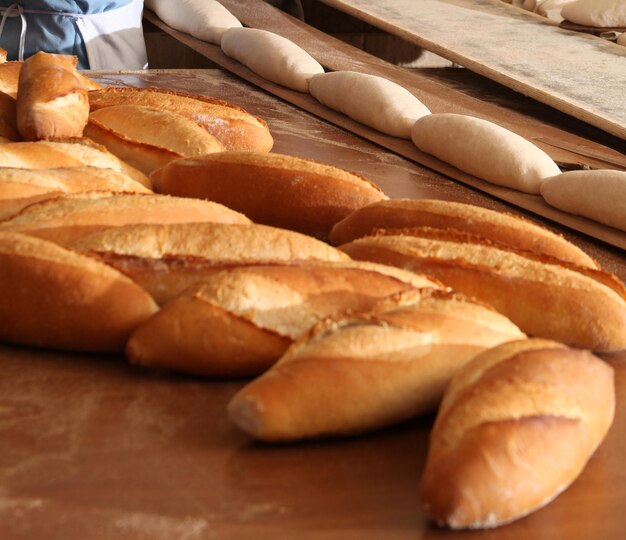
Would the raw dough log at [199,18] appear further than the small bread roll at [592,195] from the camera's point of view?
Yes

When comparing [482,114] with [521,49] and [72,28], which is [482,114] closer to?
[521,49]

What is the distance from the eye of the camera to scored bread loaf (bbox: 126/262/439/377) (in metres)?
0.84

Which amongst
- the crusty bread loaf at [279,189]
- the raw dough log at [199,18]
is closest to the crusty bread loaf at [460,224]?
the crusty bread loaf at [279,189]

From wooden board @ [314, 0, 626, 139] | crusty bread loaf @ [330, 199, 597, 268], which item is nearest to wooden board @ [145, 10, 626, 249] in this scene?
wooden board @ [314, 0, 626, 139]

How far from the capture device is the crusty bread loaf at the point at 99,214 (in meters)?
0.95

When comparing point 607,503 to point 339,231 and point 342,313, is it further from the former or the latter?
point 339,231

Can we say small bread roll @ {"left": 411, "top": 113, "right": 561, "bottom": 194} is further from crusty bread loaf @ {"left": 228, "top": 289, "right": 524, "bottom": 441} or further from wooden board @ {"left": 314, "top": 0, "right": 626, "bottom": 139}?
crusty bread loaf @ {"left": 228, "top": 289, "right": 524, "bottom": 441}

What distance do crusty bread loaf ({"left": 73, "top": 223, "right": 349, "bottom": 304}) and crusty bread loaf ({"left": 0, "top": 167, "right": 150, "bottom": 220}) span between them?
161 millimetres

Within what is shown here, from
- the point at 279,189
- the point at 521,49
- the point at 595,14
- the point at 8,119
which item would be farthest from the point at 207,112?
the point at 595,14

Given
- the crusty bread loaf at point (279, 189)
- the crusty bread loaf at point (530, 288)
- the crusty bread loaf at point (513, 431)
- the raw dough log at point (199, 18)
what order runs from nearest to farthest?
the crusty bread loaf at point (513, 431) → the crusty bread loaf at point (530, 288) → the crusty bread loaf at point (279, 189) → the raw dough log at point (199, 18)

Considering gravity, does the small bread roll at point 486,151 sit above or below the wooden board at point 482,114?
above

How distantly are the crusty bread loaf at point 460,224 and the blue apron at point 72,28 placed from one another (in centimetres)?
206

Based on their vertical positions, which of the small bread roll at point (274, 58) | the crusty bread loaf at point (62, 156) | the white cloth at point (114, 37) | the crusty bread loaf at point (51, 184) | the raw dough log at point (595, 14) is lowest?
the white cloth at point (114, 37)

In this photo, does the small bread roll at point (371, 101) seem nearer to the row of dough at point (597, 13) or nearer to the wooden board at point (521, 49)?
the wooden board at point (521, 49)
